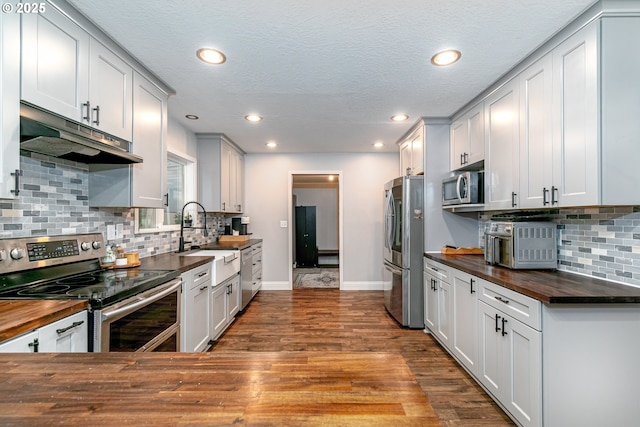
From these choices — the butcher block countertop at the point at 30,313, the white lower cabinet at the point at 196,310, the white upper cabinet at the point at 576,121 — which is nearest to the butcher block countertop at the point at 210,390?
the butcher block countertop at the point at 30,313

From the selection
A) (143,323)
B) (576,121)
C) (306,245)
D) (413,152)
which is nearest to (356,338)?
(143,323)

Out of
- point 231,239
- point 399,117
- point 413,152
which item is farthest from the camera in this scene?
point 231,239

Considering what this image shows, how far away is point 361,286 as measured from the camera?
16.1ft

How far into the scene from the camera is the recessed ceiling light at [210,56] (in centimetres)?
193

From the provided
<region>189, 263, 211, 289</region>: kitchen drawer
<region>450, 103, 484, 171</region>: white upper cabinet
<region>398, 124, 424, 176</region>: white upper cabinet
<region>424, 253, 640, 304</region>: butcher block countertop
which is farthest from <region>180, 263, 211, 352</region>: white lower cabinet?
<region>450, 103, 484, 171</region>: white upper cabinet

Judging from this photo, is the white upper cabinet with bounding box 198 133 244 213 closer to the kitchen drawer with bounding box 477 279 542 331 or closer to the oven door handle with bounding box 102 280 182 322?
the oven door handle with bounding box 102 280 182 322

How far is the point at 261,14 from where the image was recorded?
1580 mm

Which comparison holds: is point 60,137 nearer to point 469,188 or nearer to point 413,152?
point 469,188

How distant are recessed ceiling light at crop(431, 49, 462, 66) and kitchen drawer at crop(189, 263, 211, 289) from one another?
245 cm

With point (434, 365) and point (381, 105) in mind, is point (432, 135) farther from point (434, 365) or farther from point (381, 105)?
point (434, 365)

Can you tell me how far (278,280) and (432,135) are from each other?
3333 mm

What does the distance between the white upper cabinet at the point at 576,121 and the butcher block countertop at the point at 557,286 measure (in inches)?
18.9

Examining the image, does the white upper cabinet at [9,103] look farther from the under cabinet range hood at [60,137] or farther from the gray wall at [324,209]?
the gray wall at [324,209]

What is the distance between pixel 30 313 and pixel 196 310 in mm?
1360
